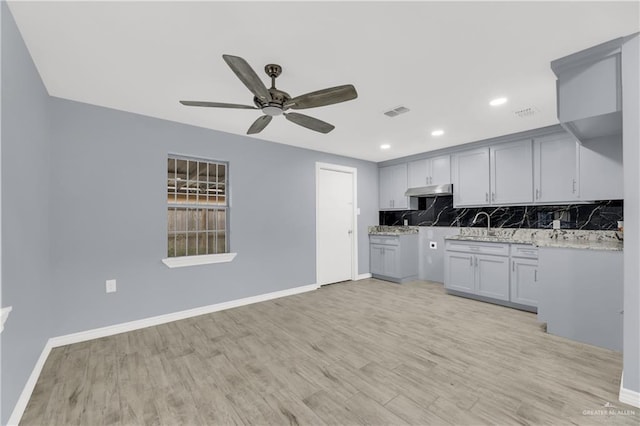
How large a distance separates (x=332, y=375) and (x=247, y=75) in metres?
2.25

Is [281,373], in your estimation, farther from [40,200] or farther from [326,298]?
[40,200]

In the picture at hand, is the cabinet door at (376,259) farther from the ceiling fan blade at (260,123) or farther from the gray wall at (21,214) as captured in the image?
the gray wall at (21,214)

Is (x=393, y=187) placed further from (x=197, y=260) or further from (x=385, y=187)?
(x=197, y=260)

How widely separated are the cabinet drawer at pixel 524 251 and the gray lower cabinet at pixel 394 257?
183 cm

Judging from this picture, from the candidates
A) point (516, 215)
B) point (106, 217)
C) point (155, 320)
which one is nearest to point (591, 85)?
point (516, 215)

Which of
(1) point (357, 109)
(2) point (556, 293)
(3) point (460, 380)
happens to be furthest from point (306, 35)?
(2) point (556, 293)

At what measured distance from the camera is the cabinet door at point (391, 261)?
5.22 m

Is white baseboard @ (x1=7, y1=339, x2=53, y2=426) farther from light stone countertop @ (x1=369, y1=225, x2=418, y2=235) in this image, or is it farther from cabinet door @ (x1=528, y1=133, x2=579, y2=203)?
cabinet door @ (x1=528, y1=133, x2=579, y2=203)

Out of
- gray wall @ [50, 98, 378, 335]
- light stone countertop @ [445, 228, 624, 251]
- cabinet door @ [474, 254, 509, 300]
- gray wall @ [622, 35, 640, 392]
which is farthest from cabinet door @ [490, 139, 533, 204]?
gray wall @ [50, 98, 378, 335]

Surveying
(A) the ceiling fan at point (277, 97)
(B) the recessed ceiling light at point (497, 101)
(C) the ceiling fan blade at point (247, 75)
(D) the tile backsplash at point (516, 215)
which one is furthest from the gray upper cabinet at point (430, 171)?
(C) the ceiling fan blade at point (247, 75)

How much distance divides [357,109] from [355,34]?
127cm

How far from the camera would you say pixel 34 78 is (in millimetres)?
2189

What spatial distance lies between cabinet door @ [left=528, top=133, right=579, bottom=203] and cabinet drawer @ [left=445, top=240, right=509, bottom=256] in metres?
0.85

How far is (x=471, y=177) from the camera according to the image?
4.57m
